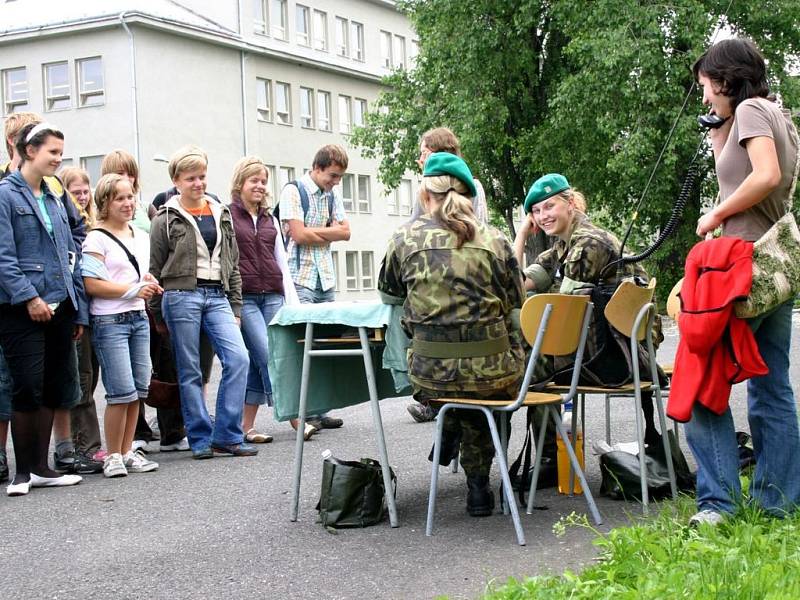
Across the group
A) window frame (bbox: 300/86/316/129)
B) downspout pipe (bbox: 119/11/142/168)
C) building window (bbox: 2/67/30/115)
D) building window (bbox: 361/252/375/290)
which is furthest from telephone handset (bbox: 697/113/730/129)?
building window (bbox: 361/252/375/290)

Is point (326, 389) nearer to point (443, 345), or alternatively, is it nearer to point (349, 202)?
point (443, 345)

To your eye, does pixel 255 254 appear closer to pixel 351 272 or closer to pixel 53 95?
pixel 53 95

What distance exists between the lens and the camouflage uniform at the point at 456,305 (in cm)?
535

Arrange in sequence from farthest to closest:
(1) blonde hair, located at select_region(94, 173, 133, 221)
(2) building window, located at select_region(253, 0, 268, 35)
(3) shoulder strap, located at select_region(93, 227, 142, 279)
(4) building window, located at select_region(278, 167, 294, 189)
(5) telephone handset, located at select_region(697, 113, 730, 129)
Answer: (4) building window, located at select_region(278, 167, 294, 189), (2) building window, located at select_region(253, 0, 268, 35), (3) shoulder strap, located at select_region(93, 227, 142, 279), (1) blonde hair, located at select_region(94, 173, 133, 221), (5) telephone handset, located at select_region(697, 113, 730, 129)

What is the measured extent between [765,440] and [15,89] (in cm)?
5045

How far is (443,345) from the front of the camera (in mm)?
5371

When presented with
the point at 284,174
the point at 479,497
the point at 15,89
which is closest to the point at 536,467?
the point at 479,497

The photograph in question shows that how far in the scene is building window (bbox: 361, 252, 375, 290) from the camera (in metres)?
60.2

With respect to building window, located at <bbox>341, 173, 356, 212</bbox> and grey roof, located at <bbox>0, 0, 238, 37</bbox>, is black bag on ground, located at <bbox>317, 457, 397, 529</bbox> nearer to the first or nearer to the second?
grey roof, located at <bbox>0, 0, 238, 37</bbox>

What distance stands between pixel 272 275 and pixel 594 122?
73.8ft

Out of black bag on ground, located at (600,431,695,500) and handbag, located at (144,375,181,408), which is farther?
handbag, located at (144,375,181,408)

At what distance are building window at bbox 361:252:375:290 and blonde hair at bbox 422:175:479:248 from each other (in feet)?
178

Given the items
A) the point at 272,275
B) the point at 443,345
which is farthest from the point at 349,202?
the point at 443,345

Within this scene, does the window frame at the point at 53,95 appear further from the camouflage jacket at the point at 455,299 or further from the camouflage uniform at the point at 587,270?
the camouflage jacket at the point at 455,299
